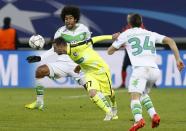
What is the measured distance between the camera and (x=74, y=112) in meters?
16.8

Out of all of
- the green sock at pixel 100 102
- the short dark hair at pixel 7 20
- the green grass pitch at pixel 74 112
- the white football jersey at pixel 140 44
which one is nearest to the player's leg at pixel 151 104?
the white football jersey at pixel 140 44

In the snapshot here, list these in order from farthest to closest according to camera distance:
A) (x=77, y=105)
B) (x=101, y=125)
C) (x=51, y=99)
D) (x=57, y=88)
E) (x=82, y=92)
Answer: (x=57, y=88) → (x=82, y=92) → (x=51, y=99) → (x=77, y=105) → (x=101, y=125)

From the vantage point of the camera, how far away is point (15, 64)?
81.3 feet

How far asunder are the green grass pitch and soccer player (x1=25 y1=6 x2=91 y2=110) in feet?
2.28

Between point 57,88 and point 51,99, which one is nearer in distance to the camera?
point 51,99

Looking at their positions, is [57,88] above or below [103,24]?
below

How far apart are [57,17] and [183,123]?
13413mm

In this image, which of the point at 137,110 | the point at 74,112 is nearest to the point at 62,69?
the point at 74,112

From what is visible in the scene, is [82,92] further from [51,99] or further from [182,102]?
[182,102]

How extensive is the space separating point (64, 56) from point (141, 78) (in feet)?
16.4

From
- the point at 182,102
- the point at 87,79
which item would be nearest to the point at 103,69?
the point at 87,79

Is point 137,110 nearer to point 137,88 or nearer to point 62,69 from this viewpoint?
point 137,88

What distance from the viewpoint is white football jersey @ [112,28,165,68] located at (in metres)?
13.0

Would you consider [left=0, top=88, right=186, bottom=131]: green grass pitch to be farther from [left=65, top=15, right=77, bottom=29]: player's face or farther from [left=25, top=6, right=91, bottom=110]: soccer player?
[left=65, top=15, right=77, bottom=29]: player's face
